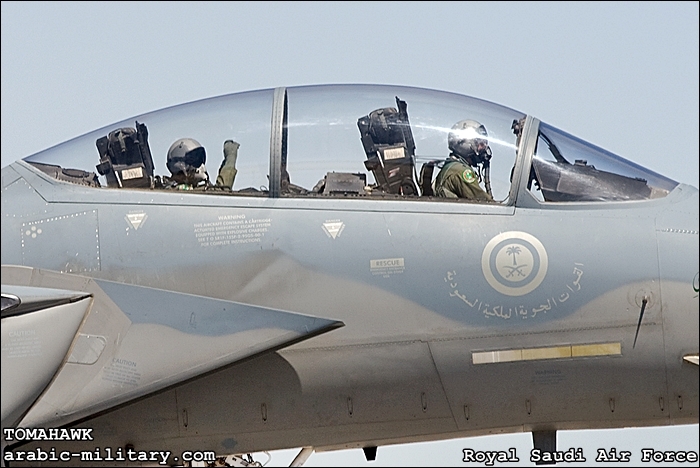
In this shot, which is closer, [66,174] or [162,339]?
[162,339]

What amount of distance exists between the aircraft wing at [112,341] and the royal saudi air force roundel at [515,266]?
110 cm

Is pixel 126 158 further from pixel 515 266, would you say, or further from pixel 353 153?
pixel 515 266

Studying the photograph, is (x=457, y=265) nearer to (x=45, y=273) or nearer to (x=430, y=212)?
(x=430, y=212)

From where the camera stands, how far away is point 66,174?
8.23 meters

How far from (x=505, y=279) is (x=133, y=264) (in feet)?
8.48

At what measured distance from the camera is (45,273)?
7672 millimetres

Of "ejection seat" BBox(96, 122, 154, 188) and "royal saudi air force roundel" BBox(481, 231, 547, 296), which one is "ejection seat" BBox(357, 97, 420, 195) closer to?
"royal saudi air force roundel" BBox(481, 231, 547, 296)

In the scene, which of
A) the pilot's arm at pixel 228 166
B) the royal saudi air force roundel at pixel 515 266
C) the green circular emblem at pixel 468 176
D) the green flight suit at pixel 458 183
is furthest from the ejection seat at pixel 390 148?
the pilot's arm at pixel 228 166

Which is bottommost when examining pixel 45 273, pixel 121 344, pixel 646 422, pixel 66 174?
pixel 646 422

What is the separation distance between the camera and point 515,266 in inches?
289

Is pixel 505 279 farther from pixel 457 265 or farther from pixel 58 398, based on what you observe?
pixel 58 398

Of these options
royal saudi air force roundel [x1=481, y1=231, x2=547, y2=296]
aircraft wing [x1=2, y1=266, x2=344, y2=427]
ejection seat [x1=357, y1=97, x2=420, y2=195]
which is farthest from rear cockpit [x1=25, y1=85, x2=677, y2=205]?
aircraft wing [x1=2, y1=266, x2=344, y2=427]

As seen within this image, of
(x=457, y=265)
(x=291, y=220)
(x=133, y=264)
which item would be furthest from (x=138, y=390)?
(x=457, y=265)

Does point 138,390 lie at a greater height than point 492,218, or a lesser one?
lesser
